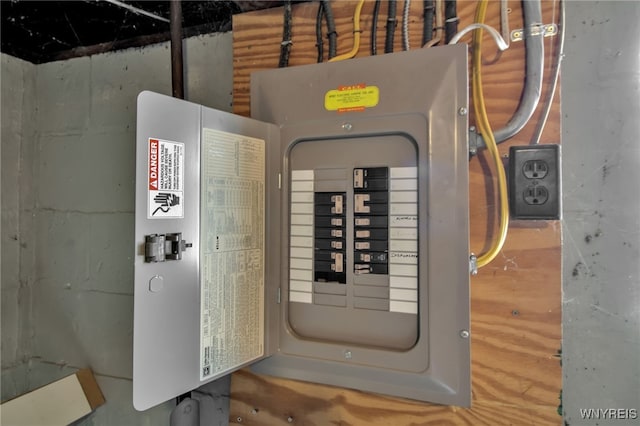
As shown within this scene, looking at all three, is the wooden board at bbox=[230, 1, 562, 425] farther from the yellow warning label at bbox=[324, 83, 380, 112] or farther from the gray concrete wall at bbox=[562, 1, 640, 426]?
the yellow warning label at bbox=[324, 83, 380, 112]

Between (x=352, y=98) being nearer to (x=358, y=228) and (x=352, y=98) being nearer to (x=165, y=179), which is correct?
(x=358, y=228)

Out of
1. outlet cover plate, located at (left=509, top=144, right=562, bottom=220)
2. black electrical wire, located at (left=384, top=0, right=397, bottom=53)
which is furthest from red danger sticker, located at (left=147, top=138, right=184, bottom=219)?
outlet cover plate, located at (left=509, top=144, right=562, bottom=220)

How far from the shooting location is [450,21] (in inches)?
33.9

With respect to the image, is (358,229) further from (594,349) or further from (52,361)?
(52,361)

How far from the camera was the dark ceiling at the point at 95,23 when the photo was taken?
3.49ft

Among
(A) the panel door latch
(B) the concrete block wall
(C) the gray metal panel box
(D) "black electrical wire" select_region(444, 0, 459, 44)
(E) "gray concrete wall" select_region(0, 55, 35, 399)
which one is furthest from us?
(E) "gray concrete wall" select_region(0, 55, 35, 399)

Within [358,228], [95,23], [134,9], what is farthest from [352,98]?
[95,23]

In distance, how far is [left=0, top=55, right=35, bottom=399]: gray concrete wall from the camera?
1.28 m

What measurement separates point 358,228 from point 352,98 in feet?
0.90

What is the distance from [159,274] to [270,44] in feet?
2.23

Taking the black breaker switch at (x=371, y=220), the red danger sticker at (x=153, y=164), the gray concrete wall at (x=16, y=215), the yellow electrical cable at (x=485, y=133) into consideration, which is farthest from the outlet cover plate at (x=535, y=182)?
the gray concrete wall at (x=16, y=215)

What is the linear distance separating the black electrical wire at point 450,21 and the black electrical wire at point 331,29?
0.26 m

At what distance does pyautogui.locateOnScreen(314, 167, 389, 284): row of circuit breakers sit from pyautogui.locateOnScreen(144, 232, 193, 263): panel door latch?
0.95 ft

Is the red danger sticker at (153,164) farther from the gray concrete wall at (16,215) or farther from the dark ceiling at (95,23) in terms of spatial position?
the gray concrete wall at (16,215)
